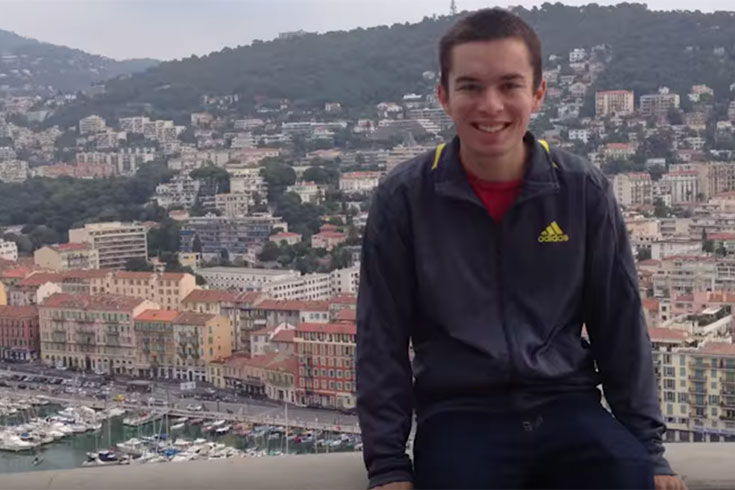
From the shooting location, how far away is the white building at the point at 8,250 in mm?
14865

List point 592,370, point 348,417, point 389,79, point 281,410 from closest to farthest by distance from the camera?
point 592,370
point 348,417
point 281,410
point 389,79

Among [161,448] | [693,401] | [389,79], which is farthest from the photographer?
[389,79]

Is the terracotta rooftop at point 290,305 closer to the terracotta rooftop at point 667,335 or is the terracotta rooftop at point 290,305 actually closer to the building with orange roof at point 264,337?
the building with orange roof at point 264,337

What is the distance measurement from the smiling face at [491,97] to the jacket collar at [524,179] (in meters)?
0.01

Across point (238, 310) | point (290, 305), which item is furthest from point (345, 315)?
point (238, 310)

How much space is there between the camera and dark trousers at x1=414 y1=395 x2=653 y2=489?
77 cm

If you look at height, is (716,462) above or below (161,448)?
above

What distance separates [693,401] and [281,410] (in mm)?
3332

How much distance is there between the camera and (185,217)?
17031mm

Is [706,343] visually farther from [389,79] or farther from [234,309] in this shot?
[389,79]

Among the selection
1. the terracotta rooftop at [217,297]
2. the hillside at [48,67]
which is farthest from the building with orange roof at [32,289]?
the hillside at [48,67]

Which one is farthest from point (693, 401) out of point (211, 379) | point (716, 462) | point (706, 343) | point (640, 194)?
point (640, 194)

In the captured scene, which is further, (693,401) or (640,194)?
(640,194)

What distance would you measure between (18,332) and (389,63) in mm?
17573
